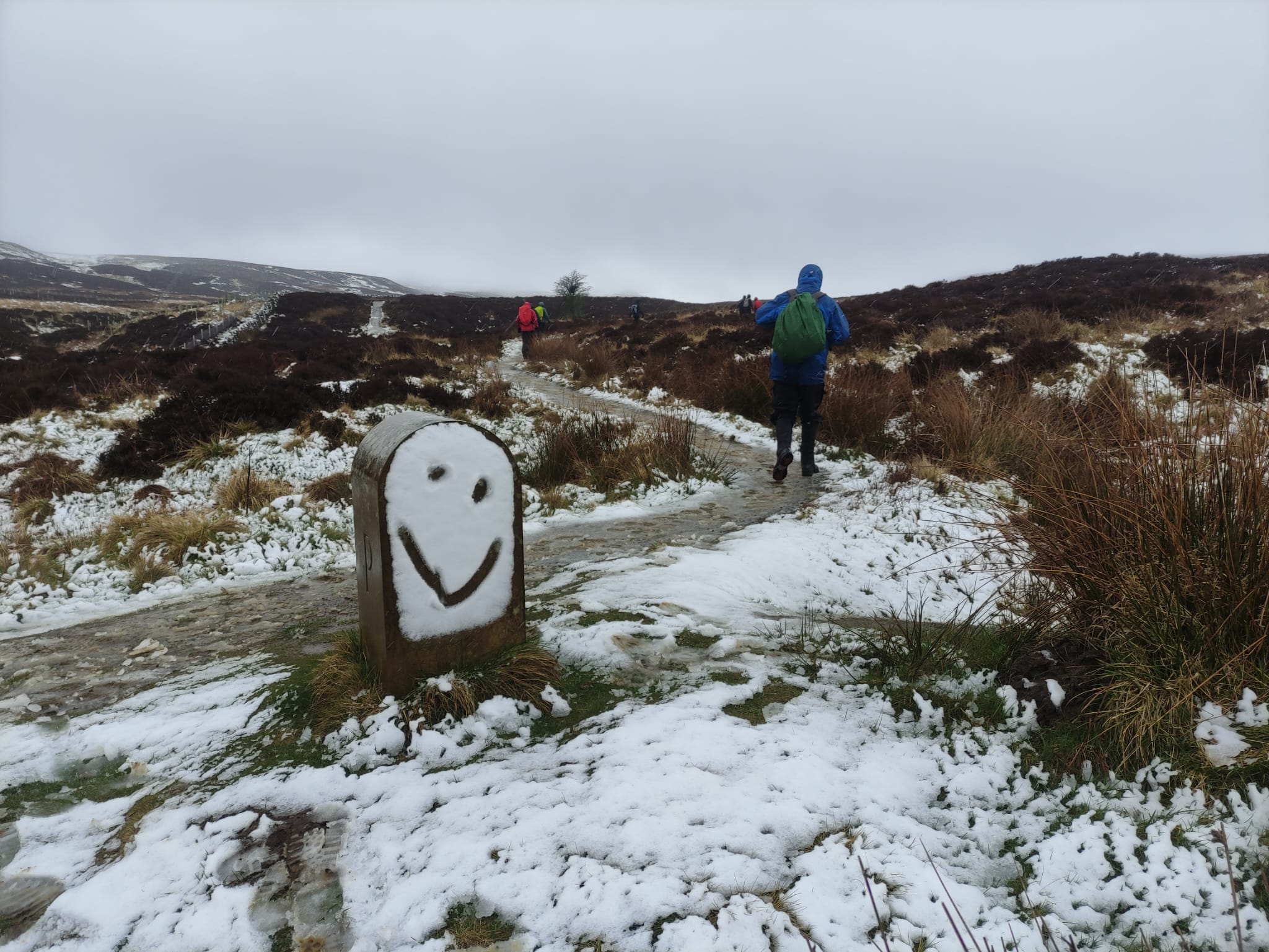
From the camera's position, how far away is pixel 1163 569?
1.92 metres

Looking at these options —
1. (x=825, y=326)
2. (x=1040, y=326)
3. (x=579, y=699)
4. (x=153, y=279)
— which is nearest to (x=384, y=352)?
(x=825, y=326)

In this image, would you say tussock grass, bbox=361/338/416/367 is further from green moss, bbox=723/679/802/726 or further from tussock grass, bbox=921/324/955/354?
green moss, bbox=723/679/802/726

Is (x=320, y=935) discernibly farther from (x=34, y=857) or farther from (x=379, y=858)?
(x=34, y=857)

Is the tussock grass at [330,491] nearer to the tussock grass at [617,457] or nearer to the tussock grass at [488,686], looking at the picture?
the tussock grass at [617,457]

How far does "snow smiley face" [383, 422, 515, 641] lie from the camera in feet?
7.19

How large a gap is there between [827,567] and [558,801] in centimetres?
264

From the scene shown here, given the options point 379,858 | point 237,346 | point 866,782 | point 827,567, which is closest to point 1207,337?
point 827,567

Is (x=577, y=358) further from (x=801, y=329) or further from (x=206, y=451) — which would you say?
(x=801, y=329)

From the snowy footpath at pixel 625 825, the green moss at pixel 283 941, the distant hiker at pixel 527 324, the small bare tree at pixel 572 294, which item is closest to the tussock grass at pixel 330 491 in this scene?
the snowy footpath at pixel 625 825

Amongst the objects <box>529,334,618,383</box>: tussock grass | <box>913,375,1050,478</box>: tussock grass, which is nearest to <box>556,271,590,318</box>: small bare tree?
<box>529,334,618,383</box>: tussock grass

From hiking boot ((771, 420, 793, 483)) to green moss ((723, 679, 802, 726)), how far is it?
3.77 m

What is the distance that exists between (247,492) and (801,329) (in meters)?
5.05

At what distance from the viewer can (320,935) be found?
142 centimetres

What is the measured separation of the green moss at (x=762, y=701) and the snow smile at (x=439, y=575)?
1.04 m
